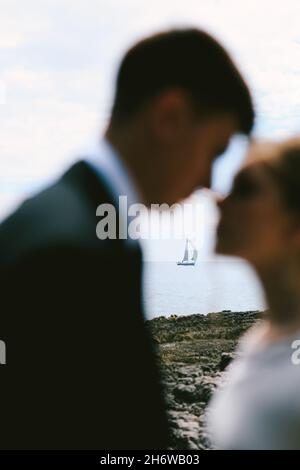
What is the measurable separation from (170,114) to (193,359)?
7.31 m

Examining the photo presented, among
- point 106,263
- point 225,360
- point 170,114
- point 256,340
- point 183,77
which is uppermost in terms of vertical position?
point 225,360

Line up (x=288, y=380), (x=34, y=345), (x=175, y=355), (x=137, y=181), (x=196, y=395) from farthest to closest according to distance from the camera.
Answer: (x=175, y=355), (x=196, y=395), (x=137, y=181), (x=34, y=345), (x=288, y=380)

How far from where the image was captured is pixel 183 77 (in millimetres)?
1416

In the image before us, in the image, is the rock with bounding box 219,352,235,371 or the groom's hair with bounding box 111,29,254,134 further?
the rock with bounding box 219,352,235,371

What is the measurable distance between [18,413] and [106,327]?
8.6 inches

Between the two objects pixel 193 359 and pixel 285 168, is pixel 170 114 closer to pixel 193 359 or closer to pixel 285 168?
pixel 285 168

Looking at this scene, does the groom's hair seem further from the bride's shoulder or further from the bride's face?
the bride's shoulder

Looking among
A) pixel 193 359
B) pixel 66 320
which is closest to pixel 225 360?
pixel 193 359

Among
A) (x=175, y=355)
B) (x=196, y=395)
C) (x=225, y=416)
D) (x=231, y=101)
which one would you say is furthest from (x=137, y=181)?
(x=175, y=355)

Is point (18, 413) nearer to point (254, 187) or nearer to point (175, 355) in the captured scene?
point (254, 187)

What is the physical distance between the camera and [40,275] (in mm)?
1188

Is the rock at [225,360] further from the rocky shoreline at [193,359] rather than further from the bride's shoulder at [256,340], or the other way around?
the bride's shoulder at [256,340]

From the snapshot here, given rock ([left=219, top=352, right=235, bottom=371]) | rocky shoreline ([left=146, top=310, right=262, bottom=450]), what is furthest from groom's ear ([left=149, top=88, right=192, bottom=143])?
rock ([left=219, top=352, right=235, bottom=371])

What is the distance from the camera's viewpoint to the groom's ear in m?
1.36
